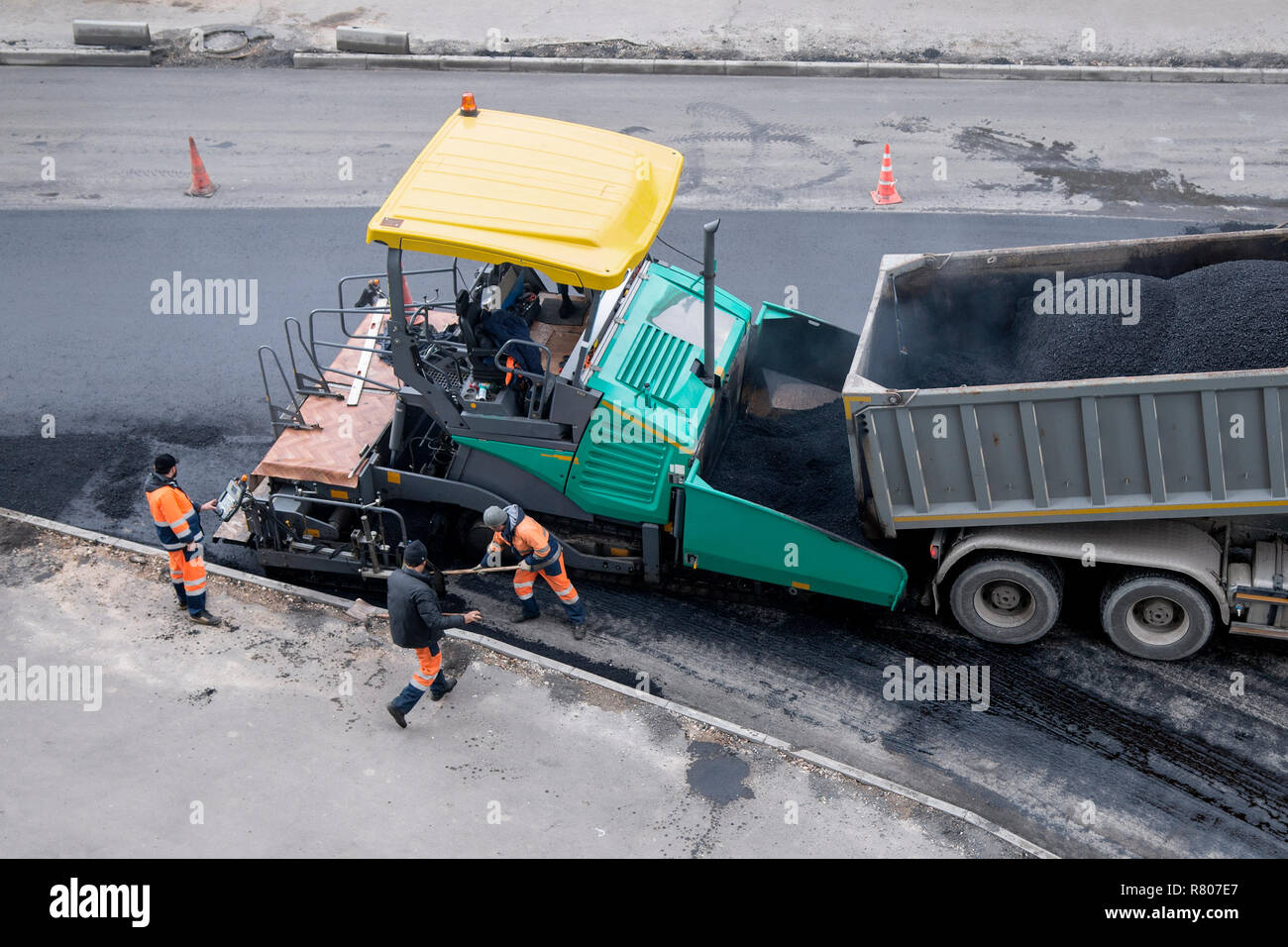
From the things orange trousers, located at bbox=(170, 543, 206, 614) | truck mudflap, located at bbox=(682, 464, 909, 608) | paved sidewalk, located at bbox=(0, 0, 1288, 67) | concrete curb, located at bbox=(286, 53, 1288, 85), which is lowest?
orange trousers, located at bbox=(170, 543, 206, 614)

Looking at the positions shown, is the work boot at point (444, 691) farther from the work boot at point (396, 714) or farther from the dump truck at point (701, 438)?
the dump truck at point (701, 438)

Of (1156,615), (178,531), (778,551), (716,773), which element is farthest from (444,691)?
(1156,615)

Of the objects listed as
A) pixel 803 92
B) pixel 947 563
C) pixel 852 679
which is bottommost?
pixel 852 679

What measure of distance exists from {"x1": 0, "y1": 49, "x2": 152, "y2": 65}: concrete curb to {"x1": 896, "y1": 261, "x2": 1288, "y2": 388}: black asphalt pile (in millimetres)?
12700

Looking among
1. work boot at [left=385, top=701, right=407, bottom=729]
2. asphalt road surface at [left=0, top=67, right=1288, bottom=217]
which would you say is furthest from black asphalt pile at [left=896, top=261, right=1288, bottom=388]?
asphalt road surface at [left=0, top=67, right=1288, bottom=217]

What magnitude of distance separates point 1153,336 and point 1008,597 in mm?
1962

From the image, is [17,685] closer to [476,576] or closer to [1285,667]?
[476,576]

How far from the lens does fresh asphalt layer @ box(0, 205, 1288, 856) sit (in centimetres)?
723

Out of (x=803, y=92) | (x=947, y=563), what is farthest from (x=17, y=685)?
(x=803, y=92)

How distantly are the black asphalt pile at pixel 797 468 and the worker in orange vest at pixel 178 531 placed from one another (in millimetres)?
3594

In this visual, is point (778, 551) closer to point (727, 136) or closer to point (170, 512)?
point (170, 512)

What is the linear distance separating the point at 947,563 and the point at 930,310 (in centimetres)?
216

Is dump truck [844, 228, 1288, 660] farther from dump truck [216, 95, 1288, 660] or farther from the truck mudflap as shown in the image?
the truck mudflap
